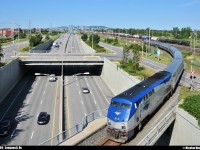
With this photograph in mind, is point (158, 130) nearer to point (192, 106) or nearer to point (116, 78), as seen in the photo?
point (192, 106)

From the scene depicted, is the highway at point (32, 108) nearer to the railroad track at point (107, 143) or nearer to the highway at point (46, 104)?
the highway at point (46, 104)

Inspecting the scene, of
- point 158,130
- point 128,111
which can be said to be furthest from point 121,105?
point 158,130

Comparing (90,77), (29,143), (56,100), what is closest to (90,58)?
(90,77)

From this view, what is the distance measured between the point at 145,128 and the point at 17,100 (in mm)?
39330

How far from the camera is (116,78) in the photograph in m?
68.0

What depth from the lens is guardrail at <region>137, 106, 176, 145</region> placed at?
24.6 meters

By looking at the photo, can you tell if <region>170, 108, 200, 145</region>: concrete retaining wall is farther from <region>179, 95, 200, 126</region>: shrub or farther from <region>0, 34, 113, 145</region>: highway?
<region>0, 34, 113, 145</region>: highway

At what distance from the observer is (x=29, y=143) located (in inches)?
1521

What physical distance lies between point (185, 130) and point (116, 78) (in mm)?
37145

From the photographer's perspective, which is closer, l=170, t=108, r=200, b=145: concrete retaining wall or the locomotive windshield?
the locomotive windshield

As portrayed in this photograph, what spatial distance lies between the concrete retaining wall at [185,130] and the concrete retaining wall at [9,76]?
130 feet

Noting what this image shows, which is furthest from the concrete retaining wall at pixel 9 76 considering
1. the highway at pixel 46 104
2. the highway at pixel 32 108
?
the highway at pixel 32 108

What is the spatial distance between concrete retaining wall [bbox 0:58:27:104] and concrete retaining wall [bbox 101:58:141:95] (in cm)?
2546

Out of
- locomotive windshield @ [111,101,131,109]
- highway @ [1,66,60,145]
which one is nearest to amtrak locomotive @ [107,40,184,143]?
locomotive windshield @ [111,101,131,109]
